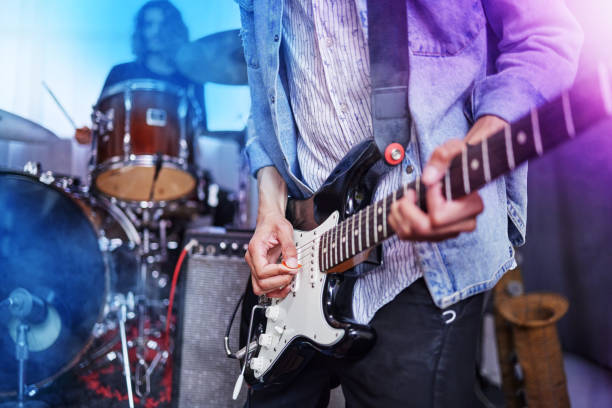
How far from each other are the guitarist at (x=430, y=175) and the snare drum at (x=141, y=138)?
60.8 inches

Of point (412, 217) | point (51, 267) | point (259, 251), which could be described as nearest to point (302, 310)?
point (259, 251)

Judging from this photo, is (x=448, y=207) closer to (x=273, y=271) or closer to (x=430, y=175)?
(x=430, y=175)

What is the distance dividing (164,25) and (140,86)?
20.5 inches

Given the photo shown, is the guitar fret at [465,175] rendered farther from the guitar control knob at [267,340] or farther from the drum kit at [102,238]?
the drum kit at [102,238]

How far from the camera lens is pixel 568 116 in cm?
49

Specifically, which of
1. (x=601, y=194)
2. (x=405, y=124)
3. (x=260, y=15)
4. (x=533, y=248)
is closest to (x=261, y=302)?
(x=405, y=124)

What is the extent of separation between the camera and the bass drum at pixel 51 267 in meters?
1.87

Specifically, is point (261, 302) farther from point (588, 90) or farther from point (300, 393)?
point (588, 90)

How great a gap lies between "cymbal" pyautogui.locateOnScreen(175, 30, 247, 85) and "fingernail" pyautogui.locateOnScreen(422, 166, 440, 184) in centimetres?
168

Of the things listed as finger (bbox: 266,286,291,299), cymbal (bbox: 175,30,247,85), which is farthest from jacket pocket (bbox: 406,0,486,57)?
cymbal (bbox: 175,30,247,85)

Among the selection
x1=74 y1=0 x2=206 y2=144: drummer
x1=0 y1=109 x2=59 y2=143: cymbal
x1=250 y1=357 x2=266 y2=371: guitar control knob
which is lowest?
x1=250 y1=357 x2=266 y2=371: guitar control knob

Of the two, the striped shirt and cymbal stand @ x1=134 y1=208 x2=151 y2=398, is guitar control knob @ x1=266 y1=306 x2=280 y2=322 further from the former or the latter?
cymbal stand @ x1=134 y1=208 x2=151 y2=398

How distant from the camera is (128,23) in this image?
3.24 meters

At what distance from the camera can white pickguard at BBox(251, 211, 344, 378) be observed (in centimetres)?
91
